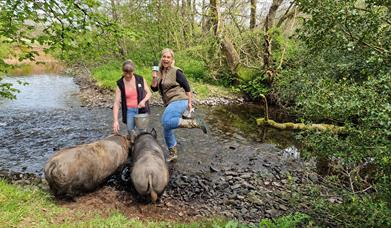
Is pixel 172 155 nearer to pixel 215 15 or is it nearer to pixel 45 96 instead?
pixel 215 15

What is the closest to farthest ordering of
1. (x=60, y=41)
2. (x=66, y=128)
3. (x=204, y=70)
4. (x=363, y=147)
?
(x=363, y=147), (x=60, y=41), (x=66, y=128), (x=204, y=70)

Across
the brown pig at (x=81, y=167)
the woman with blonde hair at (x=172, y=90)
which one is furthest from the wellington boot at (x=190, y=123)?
the brown pig at (x=81, y=167)

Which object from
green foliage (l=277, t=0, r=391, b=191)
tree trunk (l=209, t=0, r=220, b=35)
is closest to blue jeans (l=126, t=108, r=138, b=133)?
green foliage (l=277, t=0, r=391, b=191)

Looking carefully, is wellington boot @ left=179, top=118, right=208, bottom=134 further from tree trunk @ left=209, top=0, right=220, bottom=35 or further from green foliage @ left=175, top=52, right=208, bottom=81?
green foliage @ left=175, top=52, right=208, bottom=81

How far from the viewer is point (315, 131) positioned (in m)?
4.35

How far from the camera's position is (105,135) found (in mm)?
9023

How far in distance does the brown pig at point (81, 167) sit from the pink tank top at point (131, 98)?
3.47 ft

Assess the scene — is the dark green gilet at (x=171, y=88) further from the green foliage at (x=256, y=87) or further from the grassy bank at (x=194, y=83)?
the grassy bank at (x=194, y=83)

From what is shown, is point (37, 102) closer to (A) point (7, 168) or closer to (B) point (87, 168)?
(A) point (7, 168)

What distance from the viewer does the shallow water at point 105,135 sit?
7266 millimetres

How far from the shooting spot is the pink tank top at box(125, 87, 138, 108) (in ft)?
22.0

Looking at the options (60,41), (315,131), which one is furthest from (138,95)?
(315,131)

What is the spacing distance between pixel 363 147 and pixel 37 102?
45.6 feet

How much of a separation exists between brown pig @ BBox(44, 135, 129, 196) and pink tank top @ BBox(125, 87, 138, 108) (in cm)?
106
